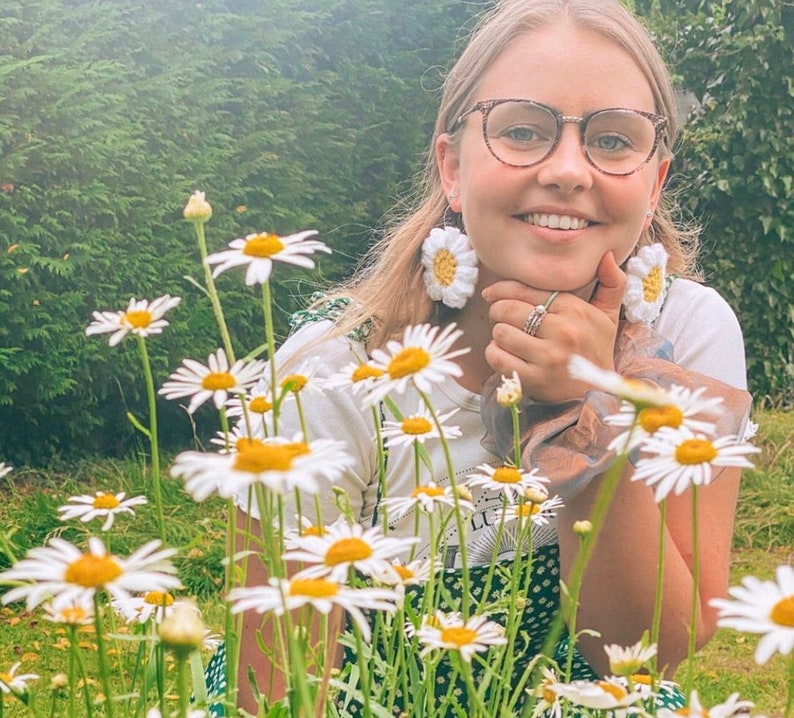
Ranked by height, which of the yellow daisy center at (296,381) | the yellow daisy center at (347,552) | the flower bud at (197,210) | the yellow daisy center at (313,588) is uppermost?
the flower bud at (197,210)

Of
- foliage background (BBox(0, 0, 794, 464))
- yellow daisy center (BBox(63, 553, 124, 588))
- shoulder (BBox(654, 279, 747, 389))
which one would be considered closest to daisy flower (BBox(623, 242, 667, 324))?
shoulder (BBox(654, 279, 747, 389))

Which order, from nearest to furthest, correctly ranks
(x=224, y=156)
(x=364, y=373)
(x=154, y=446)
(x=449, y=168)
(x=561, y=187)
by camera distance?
(x=154, y=446) < (x=364, y=373) < (x=561, y=187) < (x=449, y=168) < (x=224, y=156)

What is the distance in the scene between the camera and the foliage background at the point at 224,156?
403cm

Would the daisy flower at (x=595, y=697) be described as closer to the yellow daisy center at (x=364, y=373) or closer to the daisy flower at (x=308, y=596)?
the daisy flower at (x=308, y=596)

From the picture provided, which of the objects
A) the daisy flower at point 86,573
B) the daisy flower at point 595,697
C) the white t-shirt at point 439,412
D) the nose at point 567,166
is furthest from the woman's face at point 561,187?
the daisy flower at point 86,573

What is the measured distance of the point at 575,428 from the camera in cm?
127

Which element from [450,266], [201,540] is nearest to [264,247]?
[450,266]

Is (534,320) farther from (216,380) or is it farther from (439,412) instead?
(216,380)

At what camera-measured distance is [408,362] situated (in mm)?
691

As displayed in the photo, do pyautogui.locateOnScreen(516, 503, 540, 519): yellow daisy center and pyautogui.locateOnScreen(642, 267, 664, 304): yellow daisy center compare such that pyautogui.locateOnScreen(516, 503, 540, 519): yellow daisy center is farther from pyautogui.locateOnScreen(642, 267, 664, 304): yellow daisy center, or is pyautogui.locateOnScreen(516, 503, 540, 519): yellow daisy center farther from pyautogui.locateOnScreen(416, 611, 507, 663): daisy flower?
pyautogui.locateOnScreen(642, 267, 664, 304): yellow daisy center

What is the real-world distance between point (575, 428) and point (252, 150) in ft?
11.8

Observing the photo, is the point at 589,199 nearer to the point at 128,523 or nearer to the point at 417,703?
the point at 417,703

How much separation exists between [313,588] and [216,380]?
245 mm

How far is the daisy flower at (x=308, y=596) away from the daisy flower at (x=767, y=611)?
149mm
